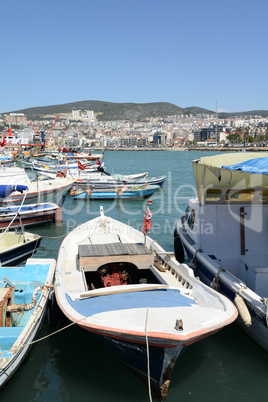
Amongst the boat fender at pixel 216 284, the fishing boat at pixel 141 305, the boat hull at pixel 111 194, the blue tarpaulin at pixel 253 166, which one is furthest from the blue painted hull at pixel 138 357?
the boat hull at pixel 111 194

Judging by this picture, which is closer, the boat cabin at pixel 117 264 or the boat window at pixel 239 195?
the boat cabin at pixel 117 264

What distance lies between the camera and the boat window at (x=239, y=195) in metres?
11.5

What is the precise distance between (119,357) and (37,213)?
1442 centimetres

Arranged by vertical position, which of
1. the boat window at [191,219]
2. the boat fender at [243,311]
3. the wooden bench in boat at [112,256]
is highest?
the boat window at [191,219]

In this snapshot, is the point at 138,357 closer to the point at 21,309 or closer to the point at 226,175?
the point at 21,309

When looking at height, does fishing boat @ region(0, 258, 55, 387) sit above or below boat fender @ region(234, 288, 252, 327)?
below

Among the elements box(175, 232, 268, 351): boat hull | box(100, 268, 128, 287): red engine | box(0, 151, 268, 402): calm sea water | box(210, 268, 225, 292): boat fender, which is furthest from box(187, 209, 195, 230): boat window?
box(0, 151, 268, 402): calm sea water

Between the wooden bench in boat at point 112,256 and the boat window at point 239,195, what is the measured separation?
3.03 m

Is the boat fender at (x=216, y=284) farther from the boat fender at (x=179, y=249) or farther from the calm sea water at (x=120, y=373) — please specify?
the boat fender at (x=179, y=249)

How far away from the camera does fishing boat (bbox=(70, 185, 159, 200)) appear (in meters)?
31.8

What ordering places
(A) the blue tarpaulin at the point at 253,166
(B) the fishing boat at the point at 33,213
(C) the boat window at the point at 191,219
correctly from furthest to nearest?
(B) the fishing boat at the point at 33,213 → (C) the boat window at the point at 191,219 → (A) the blue tarpaulin at the point at 253,166

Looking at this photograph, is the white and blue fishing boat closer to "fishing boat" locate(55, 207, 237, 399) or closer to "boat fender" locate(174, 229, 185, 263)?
"boat fender" locate(174, 229, 185, 263)

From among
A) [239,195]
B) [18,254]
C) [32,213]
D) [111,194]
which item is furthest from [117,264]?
[111,194]

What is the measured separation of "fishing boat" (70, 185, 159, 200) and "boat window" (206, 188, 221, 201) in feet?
67.1
